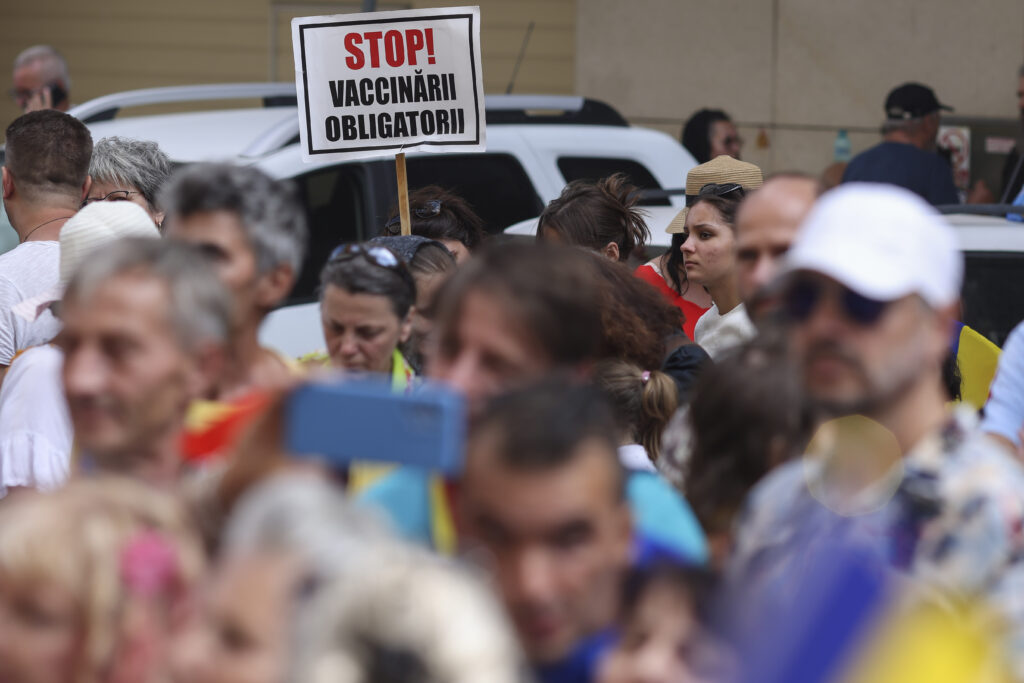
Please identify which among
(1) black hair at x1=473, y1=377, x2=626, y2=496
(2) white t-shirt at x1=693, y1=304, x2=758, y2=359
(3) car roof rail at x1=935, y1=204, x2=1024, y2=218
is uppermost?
(1) black hair at x1=473, y1=377, x2=626, y2=496

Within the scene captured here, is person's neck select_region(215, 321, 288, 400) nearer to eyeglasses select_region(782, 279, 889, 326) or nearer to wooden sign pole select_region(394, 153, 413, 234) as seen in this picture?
eyeglasses select_region(782, 279, 889, 326)

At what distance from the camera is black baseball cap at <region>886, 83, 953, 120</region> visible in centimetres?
807

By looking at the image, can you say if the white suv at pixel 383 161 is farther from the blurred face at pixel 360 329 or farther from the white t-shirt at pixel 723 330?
the blurred face at pixel 360 329

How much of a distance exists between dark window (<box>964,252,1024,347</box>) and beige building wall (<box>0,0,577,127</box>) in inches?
271

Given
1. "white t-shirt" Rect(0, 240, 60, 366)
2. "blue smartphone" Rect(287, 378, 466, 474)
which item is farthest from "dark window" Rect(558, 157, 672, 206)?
"blue smartphone" Rect(287, 378, 466, 474)

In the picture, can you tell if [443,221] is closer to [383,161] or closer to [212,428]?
[383,161]

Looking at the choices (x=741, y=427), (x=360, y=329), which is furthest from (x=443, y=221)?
(x=741, y=427)

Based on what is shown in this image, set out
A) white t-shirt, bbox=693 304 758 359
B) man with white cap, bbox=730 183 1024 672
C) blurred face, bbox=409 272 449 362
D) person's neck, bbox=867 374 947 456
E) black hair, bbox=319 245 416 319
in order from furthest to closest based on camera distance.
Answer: blurred face, bbox=409 272 449 362
white t-shirt, bbox=693 304 758 359
black hair, bbox=319 245 416 319
person's neck, bbox=867 374 947 456
man with white cap, bbox=730 183 1024 672

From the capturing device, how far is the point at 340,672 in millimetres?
1444

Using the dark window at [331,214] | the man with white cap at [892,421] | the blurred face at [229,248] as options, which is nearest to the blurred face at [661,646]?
the man with white cap at [892,421]

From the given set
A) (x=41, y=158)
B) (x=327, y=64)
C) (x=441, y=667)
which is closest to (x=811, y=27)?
(x=327, y=64)

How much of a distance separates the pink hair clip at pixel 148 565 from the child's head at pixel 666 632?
57 cm

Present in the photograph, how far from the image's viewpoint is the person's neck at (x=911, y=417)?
2.15m

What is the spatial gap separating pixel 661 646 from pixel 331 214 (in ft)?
18.9
